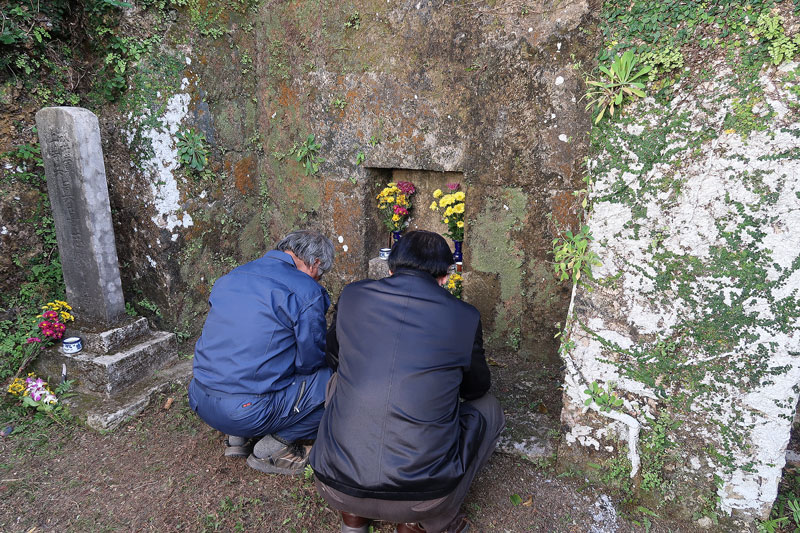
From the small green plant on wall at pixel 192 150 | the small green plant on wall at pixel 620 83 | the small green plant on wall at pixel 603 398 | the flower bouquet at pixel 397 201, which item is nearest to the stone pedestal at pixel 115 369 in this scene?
the small green plant on wall at pixel 192 150

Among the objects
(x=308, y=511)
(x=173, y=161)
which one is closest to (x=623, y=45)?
(x=308, y=511)

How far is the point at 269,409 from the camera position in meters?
2.40

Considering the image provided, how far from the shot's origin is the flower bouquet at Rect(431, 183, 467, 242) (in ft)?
11.8

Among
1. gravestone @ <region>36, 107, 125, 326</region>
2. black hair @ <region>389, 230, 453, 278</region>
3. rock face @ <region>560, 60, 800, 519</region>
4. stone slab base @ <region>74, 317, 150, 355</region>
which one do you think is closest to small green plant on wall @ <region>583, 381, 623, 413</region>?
rock face @ <region>560, 60, 800, 519</region>

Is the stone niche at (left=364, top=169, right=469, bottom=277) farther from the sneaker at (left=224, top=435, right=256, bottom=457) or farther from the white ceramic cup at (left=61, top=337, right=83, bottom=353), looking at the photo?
the white ceramic cup at (left=61, top=337, right=83, bottom=353)

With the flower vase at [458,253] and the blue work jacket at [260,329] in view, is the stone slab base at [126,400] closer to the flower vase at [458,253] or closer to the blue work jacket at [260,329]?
the blue work jacket at [260,329]

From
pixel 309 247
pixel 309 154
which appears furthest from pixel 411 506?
pixel 309 154

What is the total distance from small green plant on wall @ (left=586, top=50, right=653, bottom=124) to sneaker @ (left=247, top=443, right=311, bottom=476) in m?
2.42

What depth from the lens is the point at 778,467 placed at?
1953mm

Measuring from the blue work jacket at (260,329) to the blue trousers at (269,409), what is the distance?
2.0 inches

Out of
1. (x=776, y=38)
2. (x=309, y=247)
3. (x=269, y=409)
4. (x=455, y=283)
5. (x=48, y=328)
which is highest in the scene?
(x=776, y=38)

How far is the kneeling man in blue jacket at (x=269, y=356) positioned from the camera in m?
2.33

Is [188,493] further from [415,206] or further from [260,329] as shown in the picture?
[415,206]

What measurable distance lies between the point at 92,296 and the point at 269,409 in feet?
6.77
